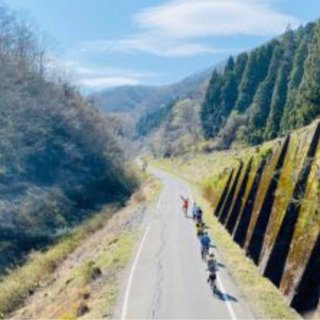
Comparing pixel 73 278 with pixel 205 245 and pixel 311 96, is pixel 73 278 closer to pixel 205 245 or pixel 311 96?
pixel 205 245

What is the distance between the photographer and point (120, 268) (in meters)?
26.7

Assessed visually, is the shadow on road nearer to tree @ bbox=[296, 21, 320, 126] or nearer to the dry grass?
the dry grass

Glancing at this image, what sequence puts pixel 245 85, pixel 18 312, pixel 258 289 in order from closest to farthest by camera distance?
pixel 258 289, pixel 18 312, pixel 245 85

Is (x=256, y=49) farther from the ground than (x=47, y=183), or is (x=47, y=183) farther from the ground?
(x=256, y=49)

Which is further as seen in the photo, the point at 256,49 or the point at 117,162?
the point at 256,49

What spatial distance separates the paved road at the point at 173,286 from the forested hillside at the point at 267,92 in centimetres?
2052

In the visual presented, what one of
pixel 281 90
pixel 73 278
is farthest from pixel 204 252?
pixel 281 90

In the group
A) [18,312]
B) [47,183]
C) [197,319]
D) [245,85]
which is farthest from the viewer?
[245,85]

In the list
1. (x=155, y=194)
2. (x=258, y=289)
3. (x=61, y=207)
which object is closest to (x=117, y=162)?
(x=155, y=194)

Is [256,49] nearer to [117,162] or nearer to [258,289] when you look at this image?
[117,162]

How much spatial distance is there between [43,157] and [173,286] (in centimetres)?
4798

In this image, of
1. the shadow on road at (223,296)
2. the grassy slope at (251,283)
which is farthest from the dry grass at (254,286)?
the shadow on road at (223,296)

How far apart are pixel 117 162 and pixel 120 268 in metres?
57.9

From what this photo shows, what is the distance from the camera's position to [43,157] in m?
67.6
